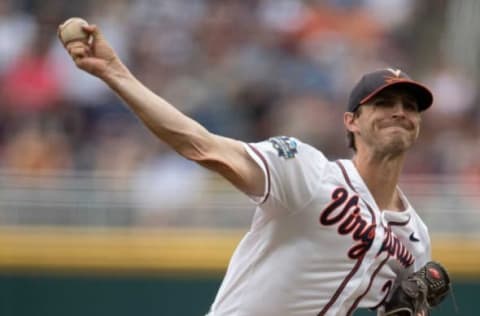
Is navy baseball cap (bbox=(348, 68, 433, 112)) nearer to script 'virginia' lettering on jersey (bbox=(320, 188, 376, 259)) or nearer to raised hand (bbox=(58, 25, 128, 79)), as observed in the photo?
script 'virginia' lettering on jersey (bbox=(320, 188, 376, 259))

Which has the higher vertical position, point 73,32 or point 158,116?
point 73,32

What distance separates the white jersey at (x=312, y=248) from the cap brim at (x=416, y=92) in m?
0.29

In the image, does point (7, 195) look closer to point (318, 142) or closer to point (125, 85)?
point (318, 142)

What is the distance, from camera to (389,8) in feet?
36.1

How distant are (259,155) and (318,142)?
5.17m

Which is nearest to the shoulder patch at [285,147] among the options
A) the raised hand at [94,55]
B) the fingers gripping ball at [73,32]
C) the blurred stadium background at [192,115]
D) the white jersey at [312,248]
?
the white jersey at [312,248]

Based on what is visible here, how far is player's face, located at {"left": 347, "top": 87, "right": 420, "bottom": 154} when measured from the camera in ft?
16.3

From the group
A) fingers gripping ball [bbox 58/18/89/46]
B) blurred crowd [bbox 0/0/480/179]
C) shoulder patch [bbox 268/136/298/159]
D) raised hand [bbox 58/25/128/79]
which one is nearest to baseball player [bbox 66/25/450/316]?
shoulder patch [bbox 268/136/298/159]

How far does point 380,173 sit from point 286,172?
67 cm

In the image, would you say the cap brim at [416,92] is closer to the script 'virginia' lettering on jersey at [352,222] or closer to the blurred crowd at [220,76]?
the script 'virginia' lettering on jersey at [352,222]

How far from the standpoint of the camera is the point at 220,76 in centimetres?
1018

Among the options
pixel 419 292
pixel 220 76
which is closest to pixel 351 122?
pixel 419 292

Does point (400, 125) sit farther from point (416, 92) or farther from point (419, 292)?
point (419, 292)

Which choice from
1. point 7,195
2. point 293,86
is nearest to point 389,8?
point 293,86
